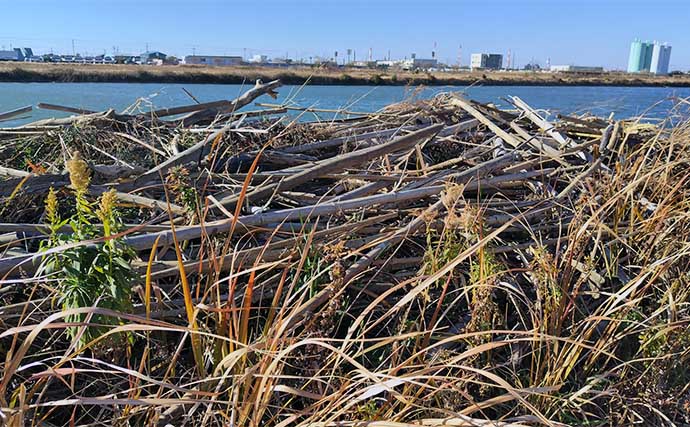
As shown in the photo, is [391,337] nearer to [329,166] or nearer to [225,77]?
[329,166]

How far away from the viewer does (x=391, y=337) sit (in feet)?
5.35

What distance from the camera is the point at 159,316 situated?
6.98 ft

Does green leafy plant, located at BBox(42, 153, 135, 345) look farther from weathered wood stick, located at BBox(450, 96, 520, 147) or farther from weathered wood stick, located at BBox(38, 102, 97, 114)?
weathered wood stick, located at BBox(38, 102, 97, 114)

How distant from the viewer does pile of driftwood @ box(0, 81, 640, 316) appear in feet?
7.97

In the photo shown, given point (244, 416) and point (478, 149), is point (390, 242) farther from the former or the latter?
point (478, 149)

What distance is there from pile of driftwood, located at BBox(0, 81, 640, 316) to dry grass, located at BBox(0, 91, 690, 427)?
6 cm

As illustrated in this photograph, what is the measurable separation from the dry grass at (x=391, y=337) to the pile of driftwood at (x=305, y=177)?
6 cm

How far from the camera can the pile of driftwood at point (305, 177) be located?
2.43m

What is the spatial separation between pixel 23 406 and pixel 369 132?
10.5 ft

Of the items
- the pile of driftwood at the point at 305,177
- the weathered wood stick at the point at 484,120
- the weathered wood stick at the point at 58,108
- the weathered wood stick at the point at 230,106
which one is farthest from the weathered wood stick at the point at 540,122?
the weathered wood stick at the point at 58,108

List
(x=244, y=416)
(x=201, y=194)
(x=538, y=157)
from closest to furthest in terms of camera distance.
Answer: (x=244, y=416) < (x=201, y=194) < (x=538, y=157)

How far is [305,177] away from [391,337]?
61.4 inches

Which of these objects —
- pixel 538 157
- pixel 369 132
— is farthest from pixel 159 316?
pixel 538 157

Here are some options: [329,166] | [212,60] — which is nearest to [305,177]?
[329,166]
